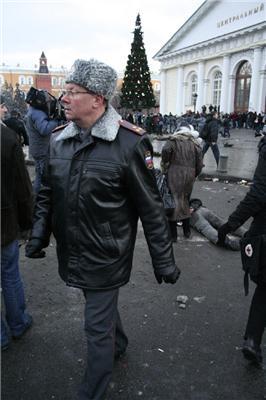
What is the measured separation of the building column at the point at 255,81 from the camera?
35.9m

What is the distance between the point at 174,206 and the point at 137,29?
44.5 metres

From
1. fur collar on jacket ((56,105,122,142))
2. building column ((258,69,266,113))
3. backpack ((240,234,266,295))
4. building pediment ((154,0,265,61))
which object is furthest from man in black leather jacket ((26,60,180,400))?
building pediment ((154,0,265,61))

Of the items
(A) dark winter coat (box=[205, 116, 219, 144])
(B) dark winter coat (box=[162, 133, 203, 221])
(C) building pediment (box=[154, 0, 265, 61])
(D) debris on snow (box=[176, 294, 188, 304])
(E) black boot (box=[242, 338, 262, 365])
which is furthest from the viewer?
(C) building pediment (box=[154, 0, 265, 61])

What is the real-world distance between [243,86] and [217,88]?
15.8ft

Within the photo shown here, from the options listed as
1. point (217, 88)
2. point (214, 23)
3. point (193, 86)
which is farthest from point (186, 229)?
point (193, 86)

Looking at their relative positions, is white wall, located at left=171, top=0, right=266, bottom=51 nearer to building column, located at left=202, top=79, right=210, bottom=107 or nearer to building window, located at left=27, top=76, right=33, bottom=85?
building column, located at left=202, top=79, right=210, bottom=107

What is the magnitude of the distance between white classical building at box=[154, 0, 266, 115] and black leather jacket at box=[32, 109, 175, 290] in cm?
3645

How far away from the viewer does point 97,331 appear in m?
2.30

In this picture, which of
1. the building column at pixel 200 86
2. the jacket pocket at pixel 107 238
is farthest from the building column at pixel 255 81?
the jacket pocket at pixel 107 238

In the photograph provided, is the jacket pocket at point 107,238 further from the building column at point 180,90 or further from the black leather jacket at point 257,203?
the building column at point 180,90

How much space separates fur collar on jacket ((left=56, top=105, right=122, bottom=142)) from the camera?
223cm

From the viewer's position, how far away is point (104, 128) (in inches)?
88.3

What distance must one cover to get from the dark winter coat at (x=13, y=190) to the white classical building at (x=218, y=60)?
36194 mm

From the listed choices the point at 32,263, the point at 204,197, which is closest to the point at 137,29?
the point at 204,197
